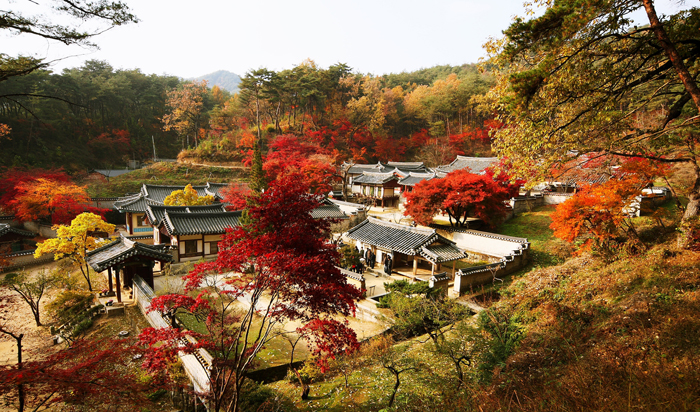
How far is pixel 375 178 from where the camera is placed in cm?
3612

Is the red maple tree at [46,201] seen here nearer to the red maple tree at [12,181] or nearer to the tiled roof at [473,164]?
the red maple tree at [12,181]

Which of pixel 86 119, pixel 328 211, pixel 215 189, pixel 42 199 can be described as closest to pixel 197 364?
pixel 328 211

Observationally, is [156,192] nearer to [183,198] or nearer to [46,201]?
[183,198]

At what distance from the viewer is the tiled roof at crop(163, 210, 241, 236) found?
2027 centimetres

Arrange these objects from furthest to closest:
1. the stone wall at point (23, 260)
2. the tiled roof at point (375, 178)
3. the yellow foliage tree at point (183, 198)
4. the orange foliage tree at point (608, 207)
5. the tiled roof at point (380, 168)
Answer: the tiled roof at point (380, 168) → the tiled roof at point (375, 178) → the yellow foliage tree at point (183, 198) → the stone wall at point (23, 260) → the orange foliage tree at point (608, 207)

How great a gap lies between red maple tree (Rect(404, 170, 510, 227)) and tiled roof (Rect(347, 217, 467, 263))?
3.22 m

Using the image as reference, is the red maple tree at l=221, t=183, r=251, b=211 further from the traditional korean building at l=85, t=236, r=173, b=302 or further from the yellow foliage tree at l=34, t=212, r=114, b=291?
the traditional korean building at l=85, t=236, r=173, b=302

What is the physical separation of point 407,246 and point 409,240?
0.58 meters

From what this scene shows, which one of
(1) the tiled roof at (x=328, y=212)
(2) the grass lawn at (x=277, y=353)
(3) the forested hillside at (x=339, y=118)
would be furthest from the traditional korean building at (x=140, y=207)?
(2) the grass lawn at (x=277, y=353)

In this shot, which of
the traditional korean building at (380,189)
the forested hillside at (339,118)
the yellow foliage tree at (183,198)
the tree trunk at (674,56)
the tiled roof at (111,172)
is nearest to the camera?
the tree trunk at (674,56)

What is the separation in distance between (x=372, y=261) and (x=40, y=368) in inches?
636

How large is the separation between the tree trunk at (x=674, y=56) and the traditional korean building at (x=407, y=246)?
39.8 ft

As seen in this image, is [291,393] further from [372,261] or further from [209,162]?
[209,162]

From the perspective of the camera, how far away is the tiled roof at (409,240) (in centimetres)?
1708
